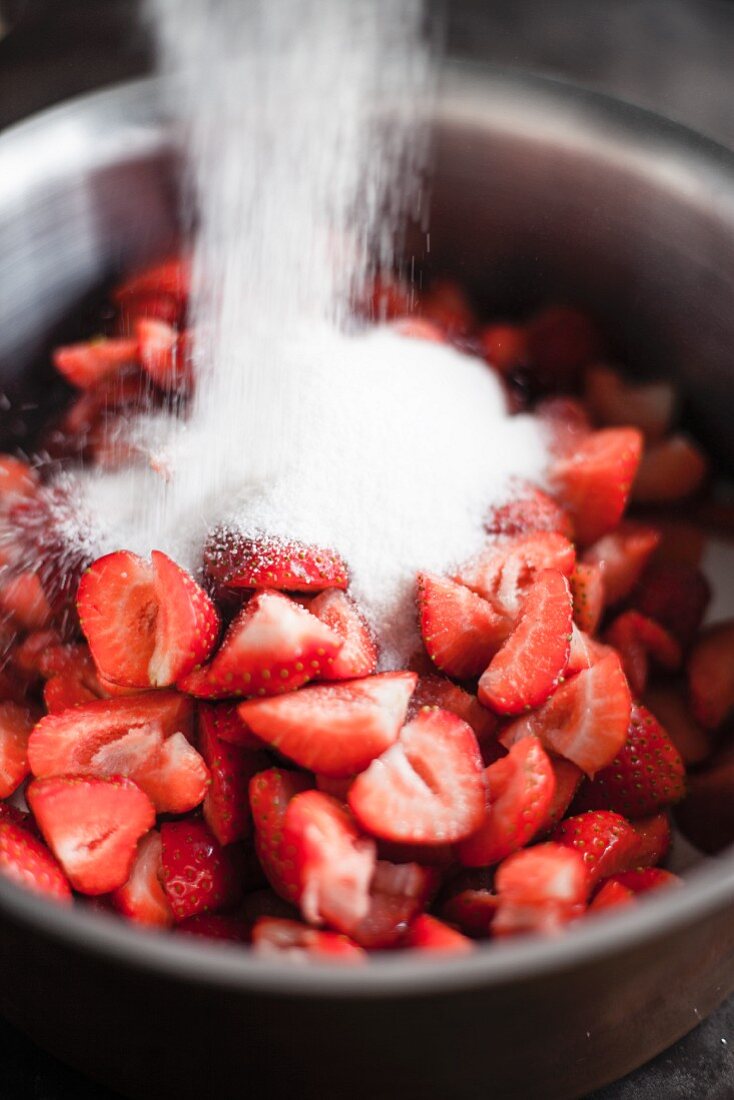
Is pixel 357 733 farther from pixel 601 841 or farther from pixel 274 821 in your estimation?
pixel 601 841

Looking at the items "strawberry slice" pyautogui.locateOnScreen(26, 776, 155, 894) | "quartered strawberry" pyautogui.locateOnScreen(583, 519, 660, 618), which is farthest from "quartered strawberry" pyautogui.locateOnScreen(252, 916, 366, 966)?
"quartered strawberry" pyautogui.locateOnScreen(583, 519, 660, 618)

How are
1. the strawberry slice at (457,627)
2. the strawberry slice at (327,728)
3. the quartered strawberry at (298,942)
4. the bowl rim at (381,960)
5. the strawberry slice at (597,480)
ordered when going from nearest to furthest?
1. the bowl rim at (381,960)
2. the quartered strawberry at (298,942)
3. the strawberry slice at (327,728)
4. the strawberry slice at (457,627)
5. the strawberry slice at (597,480)

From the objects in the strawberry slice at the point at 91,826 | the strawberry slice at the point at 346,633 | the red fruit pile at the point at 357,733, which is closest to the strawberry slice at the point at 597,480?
the red fruit pile at the point at 357,733

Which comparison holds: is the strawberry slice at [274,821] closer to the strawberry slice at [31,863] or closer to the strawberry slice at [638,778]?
the strawberry slice at [31,863]

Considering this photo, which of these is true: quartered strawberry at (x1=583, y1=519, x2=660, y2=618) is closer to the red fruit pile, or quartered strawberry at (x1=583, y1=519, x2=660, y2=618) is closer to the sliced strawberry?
the red fruit pile

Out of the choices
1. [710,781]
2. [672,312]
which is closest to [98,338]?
[672,312]

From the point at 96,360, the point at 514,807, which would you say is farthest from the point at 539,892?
the point at 96,360
